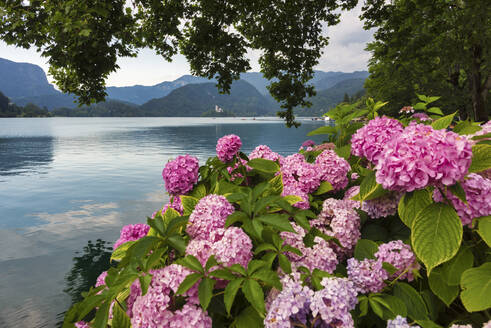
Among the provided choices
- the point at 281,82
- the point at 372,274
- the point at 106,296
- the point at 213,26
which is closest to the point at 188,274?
the point at 106,296

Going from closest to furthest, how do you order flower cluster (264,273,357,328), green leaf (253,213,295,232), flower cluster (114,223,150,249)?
flower cluster (264,273,357,328) < green leaf (253,213,295,232) < flower cluster (114,223,150,249)

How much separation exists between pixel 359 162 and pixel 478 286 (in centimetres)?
189

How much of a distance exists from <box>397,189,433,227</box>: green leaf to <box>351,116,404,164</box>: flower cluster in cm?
40

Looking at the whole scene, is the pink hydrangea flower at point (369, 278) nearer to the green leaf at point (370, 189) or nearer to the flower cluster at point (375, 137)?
the green leaf at point (370, 189)

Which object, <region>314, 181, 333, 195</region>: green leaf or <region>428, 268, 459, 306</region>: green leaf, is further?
<region>314, 181, 333, 195</region>: green leaf

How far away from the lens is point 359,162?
3.03 metres

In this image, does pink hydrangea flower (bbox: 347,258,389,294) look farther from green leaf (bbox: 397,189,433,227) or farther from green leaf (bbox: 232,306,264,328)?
green leaf (bbox: 232,306,264,328)

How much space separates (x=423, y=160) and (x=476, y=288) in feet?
1.93

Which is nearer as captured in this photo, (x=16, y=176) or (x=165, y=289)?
(x=165, y=289)

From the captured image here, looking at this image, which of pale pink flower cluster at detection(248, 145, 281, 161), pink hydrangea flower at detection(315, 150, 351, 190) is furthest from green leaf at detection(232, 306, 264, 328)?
pale pink flower cluster at detection(248, 145, 281, 161)

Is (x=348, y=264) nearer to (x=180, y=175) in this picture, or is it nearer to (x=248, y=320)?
(x=248, y=320)

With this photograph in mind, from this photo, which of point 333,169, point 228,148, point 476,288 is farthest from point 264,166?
point 476,288

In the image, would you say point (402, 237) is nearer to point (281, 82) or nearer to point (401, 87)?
point (281, 82)

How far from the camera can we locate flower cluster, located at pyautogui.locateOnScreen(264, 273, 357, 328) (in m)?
1.15
